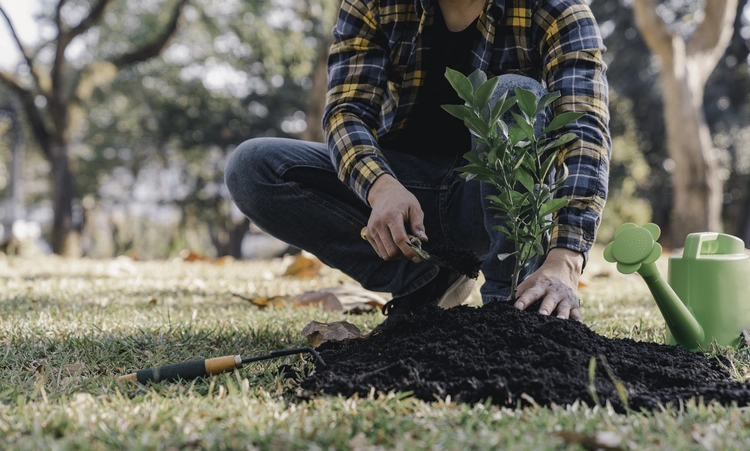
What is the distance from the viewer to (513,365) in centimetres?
135

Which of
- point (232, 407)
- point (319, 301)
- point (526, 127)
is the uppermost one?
point (526, 127)

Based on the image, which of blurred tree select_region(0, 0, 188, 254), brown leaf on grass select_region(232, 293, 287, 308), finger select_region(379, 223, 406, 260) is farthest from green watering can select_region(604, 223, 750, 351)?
blurred tree select_region(0, 0, 188, 254)

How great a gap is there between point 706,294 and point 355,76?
1.26 m

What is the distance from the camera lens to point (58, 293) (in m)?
3.01

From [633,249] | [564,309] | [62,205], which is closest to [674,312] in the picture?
[633,249]

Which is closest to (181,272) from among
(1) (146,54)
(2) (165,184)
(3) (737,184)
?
(1) (146,54)

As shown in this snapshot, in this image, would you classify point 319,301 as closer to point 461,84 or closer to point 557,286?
point 557,286

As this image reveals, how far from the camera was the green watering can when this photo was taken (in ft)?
5.69

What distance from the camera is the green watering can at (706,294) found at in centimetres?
173

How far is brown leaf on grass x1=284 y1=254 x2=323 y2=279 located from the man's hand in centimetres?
253

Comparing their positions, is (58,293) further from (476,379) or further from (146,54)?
(146,54)

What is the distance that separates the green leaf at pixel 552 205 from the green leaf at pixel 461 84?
0.33 m

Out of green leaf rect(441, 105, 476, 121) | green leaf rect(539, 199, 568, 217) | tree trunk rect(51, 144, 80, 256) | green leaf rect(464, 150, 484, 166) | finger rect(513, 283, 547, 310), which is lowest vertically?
tree trunk rect(51, 144, 80, 256)

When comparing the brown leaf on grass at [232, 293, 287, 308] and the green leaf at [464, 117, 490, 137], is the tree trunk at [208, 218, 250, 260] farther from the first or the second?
the green leaf at [464, 117, 490, 137]
